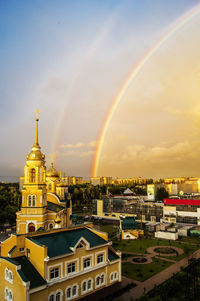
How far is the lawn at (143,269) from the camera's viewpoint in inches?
866

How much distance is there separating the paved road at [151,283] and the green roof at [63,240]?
404 cm

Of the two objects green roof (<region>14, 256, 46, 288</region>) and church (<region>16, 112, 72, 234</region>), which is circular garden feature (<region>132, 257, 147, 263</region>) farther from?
green roof (<region>14, 256, 46, 288</region>)

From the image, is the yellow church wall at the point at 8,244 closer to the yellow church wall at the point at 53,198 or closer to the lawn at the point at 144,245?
the lawn at the point at 144,245

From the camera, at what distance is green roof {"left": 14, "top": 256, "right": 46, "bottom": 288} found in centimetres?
1489

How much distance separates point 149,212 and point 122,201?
702 centimetres

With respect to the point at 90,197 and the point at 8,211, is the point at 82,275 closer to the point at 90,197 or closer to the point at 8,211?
the point at 8,211

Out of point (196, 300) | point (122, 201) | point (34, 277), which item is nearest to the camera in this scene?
point (34, 277)

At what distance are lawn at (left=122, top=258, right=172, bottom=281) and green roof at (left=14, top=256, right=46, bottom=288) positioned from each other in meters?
9.61

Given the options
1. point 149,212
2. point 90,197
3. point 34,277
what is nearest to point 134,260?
point 34,277

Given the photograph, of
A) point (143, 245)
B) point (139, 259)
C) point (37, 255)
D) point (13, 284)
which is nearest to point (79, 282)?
point (37, 255)

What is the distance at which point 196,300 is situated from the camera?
57.0 feet

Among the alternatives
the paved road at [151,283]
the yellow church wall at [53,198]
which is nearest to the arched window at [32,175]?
the yellow church wall at [53,198]

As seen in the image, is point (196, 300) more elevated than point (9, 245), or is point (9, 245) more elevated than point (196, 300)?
point (9, 245)

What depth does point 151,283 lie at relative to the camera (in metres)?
20.4
